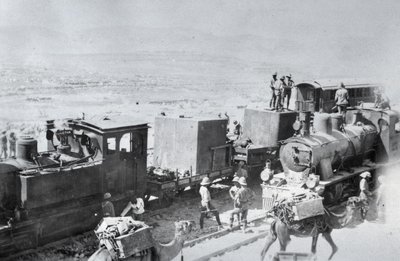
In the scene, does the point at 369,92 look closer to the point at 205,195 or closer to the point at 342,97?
the point at 342,97

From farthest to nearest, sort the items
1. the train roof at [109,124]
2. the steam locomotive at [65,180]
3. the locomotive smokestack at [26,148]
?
the train roof at [109,124] → the locomotive smokestack at [26,148] → the steam locomotive at [65,180]

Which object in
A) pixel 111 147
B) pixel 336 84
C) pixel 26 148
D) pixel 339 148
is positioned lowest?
pixel 111 147

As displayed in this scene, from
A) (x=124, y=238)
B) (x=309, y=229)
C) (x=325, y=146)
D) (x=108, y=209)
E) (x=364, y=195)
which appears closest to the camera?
(x=124, y=238)

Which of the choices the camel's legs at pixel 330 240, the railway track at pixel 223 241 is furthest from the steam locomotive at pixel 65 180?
the camel's legs at pixel 330 240

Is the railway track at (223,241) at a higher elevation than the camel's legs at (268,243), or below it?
below

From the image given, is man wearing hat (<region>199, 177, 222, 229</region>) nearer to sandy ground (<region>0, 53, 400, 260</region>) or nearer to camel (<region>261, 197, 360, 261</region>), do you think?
sandy ground (<region>0, 53, 400, 260</region>)

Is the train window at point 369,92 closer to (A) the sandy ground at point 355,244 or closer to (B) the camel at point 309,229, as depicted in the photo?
(A) the sandy ground at point 355,244

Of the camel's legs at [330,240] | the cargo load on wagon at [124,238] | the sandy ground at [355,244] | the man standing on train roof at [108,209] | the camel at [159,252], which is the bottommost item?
the sandy ground at [355,244]

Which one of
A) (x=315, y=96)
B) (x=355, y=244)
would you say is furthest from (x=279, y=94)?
(x=355, y=244)
